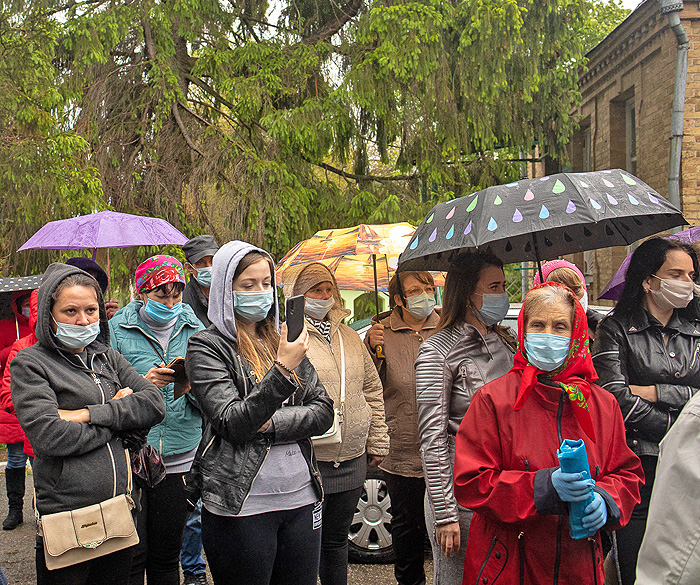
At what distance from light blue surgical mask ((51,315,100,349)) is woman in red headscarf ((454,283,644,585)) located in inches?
68.9

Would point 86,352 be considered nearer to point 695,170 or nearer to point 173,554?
point 173,554

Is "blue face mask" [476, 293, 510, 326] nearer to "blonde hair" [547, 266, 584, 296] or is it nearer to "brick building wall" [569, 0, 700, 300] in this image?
"blonde hair" [547, 266, 584, 296]

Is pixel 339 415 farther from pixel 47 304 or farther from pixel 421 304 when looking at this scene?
pixel 47 304

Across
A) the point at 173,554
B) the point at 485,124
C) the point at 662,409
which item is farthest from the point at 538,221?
the point at 485,124

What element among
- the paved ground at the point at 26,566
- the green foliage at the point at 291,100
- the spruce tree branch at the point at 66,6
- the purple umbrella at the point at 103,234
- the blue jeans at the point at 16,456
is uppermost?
the spruce tree branch at the point at 66,6

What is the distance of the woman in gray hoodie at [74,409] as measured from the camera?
2967mm

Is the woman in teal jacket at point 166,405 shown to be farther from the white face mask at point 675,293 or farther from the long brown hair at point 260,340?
the white face mask at point 675,293

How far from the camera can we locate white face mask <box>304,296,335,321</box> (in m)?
4.17

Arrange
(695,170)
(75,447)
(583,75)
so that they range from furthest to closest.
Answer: (583,75) < (695,170) < (75,447)

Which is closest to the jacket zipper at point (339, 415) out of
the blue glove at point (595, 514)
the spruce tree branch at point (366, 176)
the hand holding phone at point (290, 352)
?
the hand holding phone at point (290, 352)

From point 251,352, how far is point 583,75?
45.7 ft

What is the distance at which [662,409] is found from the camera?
130 inches

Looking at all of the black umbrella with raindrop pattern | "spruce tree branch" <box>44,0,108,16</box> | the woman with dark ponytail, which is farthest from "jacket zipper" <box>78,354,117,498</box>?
"spruce tree branch" <box>44,0,108,16</box>

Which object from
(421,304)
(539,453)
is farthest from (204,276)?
(539,453)
